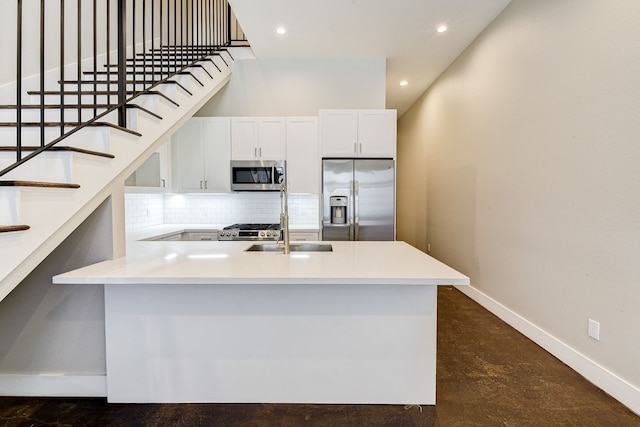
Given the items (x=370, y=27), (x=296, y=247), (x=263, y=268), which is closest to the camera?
(x=263, y=268)

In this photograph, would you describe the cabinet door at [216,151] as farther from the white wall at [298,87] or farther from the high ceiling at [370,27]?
the high ceiling at [370,27]

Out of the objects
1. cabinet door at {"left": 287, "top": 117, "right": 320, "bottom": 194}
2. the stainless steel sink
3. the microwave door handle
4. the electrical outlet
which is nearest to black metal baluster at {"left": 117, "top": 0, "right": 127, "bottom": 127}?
the stainless steel sink

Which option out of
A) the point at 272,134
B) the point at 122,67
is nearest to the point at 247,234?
the point at 272,134

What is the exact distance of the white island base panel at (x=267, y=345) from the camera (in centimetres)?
187

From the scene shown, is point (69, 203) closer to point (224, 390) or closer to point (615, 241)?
point (224, 390)

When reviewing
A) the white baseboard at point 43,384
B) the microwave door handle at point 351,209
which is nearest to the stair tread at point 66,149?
the white baseboard at point 43,384

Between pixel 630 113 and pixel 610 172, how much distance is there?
36 centimetres

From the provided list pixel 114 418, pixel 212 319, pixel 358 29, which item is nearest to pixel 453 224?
pixel 358 29

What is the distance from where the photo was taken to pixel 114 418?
1.80 m

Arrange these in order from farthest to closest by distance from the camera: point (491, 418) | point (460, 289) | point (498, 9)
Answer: point (460, 289) → point (498, 9) → point (491, 418)

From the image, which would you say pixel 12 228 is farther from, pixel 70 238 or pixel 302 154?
pixel 302 154

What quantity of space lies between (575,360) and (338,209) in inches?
98.1

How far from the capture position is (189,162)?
4062mm

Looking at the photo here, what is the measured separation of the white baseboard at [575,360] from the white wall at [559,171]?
17mm
